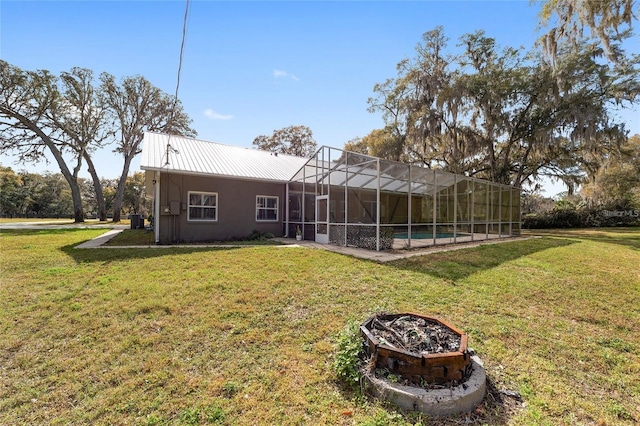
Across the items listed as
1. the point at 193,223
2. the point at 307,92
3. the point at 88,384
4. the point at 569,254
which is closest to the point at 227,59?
the point at 307,92

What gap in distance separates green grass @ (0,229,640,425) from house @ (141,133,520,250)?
3654 mm

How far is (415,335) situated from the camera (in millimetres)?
2559

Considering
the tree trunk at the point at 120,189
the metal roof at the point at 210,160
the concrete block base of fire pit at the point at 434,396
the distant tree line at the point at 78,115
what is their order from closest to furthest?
1. the concrete block base of fire pit at the point at 434,396
2. the metal roof at the point at 210,160
3. the distant tree line at the point at 78,115
4. the tree trunk at the point at 120,189

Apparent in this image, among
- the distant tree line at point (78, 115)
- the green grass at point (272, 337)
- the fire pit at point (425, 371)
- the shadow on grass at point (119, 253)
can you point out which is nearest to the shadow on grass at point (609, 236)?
the green grass at point (272, 337)

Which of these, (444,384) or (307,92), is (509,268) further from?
(307,92)

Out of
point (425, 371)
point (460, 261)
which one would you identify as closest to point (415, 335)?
point (425, 371)

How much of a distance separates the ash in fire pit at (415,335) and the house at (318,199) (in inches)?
226

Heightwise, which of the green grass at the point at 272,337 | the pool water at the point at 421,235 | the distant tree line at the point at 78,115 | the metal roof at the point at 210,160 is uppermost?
the distant tree line at the point at 78,115

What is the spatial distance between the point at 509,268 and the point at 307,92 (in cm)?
875

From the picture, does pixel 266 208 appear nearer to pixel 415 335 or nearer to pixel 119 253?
pixel 119 253

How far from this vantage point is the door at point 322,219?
10328mm

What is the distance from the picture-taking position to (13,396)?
2.33 meters

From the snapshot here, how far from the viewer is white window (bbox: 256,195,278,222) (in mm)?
11945

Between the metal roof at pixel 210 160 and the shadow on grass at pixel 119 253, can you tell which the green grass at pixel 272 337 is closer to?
the shadow on grass at pixel 119 253
